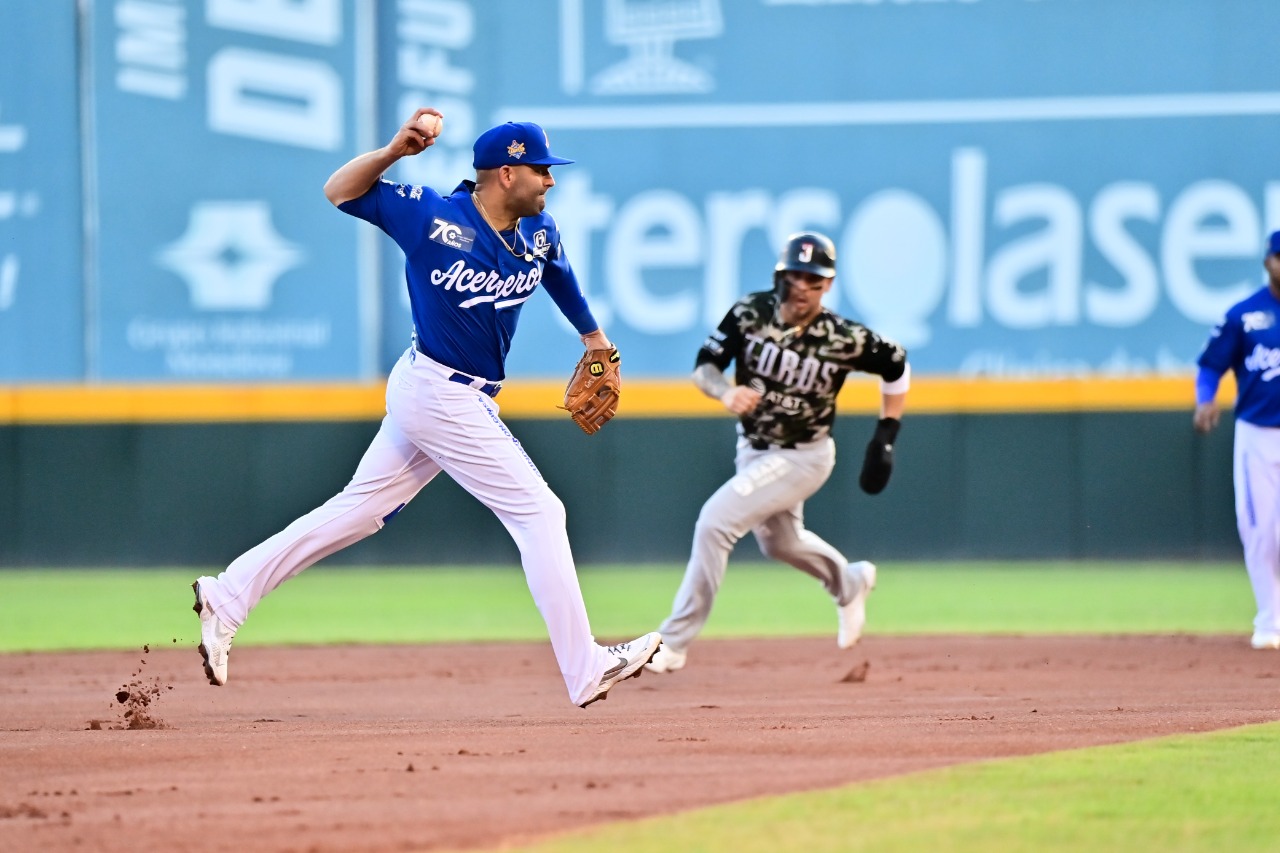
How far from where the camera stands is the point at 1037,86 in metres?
14.1

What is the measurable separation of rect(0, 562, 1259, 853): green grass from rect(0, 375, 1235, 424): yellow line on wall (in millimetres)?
1099

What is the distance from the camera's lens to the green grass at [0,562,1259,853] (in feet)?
13.0

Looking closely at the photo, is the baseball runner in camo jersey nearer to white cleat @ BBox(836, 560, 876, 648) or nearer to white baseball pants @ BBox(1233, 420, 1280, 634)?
white cleat @ BBox(836, 560, 876, 648)

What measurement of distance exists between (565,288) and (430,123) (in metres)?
0.86

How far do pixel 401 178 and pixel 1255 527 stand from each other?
24.8 feet

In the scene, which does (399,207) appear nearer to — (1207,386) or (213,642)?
(213,642)

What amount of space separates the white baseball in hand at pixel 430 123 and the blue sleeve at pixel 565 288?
0.63 metres

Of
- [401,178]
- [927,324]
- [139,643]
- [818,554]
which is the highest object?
[401,178]

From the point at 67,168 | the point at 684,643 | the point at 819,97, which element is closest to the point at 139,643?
the point at 684,643

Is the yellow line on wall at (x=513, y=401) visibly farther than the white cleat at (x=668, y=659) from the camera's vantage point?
Yes

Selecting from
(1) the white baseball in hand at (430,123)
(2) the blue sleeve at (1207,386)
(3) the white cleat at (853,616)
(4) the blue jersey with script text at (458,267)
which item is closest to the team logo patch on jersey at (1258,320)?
(2) the blue sleeve at (1207,386)

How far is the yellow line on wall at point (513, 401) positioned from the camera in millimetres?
12727

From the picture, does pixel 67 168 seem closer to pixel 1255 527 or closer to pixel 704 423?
pixel 704 423

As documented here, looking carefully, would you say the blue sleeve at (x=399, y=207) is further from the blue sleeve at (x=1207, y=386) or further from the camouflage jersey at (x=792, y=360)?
the blue sleeve at (x=1207, y=386)
